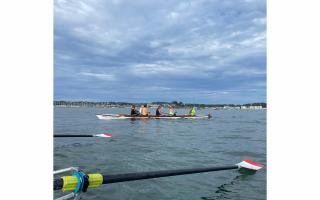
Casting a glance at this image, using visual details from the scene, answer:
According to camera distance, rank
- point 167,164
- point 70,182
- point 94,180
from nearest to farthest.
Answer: point 70,182
point 94,180
point 167,164

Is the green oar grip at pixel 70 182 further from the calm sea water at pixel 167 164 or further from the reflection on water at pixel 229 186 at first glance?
the reflection on water at pixel 229 186

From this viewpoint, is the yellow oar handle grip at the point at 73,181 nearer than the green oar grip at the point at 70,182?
No

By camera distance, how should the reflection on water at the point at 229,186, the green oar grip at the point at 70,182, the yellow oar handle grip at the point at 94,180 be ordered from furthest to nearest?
the reflection on water at the point at 229,186
the yellow oar handle grip at the point at 94,180
the green oar grip at the point at 70,182

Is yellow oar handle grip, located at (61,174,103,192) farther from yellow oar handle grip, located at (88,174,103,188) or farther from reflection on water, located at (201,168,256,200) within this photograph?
reflection on water, located at (201,168,256,200)

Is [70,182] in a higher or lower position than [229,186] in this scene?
higher

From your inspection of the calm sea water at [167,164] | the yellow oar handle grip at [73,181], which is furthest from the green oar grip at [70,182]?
the calm sea water at [167,164]

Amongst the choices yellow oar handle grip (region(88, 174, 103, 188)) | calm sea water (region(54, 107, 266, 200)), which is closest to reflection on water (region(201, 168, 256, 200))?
calm sea water (region(54, 107, 266, 200))

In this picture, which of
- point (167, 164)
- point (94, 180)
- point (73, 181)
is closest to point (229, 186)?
point (167, 164)

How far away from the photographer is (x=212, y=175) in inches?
363

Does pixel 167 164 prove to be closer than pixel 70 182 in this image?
No

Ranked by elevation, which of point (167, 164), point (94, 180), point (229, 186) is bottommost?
point (229, 186)

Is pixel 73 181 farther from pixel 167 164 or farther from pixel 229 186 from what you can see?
pixel 167 164
